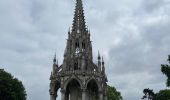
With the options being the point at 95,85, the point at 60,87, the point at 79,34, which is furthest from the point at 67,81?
the point at 79,34

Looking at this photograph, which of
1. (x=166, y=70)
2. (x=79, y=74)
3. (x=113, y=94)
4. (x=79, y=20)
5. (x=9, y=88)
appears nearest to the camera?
(x=166, y=70)

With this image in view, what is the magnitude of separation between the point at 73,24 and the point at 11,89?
13500 mm

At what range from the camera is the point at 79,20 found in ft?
171

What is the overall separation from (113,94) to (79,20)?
47.7ft

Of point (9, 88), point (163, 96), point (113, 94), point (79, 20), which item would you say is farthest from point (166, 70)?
point (113, 94)

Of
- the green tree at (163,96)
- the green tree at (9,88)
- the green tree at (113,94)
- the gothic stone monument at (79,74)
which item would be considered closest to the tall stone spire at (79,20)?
the gothic stone monument at (79,74)

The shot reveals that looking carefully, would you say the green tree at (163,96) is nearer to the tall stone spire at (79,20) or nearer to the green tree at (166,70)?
the green tree at (166,70)

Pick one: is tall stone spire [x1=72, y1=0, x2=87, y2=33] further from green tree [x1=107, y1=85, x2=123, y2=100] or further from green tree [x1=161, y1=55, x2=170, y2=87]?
green tree [x1=161, y1=55, x2=170, y2=87]

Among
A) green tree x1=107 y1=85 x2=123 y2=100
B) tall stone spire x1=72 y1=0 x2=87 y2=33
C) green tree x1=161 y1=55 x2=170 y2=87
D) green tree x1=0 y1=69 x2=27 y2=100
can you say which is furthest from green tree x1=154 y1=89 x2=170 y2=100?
green tree x1=0 y1=69 x2=27 y2=100

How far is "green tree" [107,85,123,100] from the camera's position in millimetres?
56619

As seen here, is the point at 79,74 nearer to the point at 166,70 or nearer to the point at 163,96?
the point at 163,96

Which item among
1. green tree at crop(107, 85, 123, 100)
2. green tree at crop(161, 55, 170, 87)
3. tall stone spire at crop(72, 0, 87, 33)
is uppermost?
tall stone spire at crop(72, 0, 87, 33)

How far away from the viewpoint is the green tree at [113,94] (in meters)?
56.6

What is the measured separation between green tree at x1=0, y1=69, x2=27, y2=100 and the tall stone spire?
463 inches
